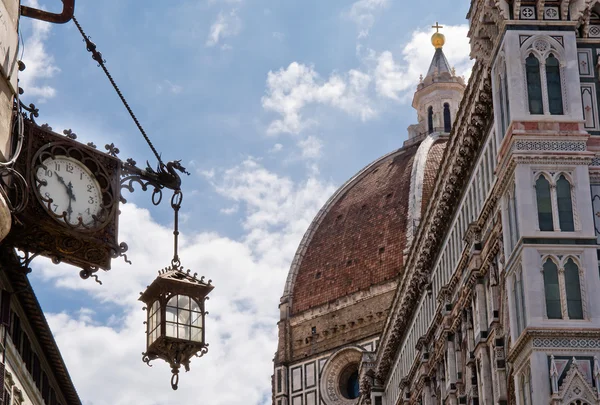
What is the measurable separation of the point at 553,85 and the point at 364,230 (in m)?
74.9

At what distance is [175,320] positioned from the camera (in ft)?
43.0

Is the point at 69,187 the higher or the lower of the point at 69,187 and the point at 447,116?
the lower

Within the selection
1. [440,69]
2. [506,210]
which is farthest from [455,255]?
Result: [440,69]

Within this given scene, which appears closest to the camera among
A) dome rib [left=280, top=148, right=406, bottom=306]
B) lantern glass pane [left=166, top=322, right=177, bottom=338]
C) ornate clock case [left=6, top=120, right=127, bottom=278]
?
ornate clock case [left=6, top=120, right=127, bottom=278]

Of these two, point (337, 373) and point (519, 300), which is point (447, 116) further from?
point (519, 300)

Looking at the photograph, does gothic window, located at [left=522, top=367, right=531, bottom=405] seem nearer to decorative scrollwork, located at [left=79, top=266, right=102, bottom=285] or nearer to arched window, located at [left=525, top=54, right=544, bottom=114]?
arched window, located at [left=525, top=54, right=544, bottom=114]

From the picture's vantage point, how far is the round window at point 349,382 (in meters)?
90.1

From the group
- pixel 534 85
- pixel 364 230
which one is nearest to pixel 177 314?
pixel 534 85

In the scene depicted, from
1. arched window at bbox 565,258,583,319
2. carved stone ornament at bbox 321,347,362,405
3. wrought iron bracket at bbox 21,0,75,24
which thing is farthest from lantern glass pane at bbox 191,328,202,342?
carved stone ornament at bbox 321,347,362,405

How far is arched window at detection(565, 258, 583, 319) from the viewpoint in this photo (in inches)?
902

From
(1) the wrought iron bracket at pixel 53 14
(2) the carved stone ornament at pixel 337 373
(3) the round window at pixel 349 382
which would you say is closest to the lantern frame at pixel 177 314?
(1) the wrought iron bracket at pixel 53 14

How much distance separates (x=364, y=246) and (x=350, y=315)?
7767mm

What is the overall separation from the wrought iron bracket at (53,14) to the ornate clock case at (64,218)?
1272mm

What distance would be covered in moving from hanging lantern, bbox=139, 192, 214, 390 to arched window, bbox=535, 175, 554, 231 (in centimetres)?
1154
